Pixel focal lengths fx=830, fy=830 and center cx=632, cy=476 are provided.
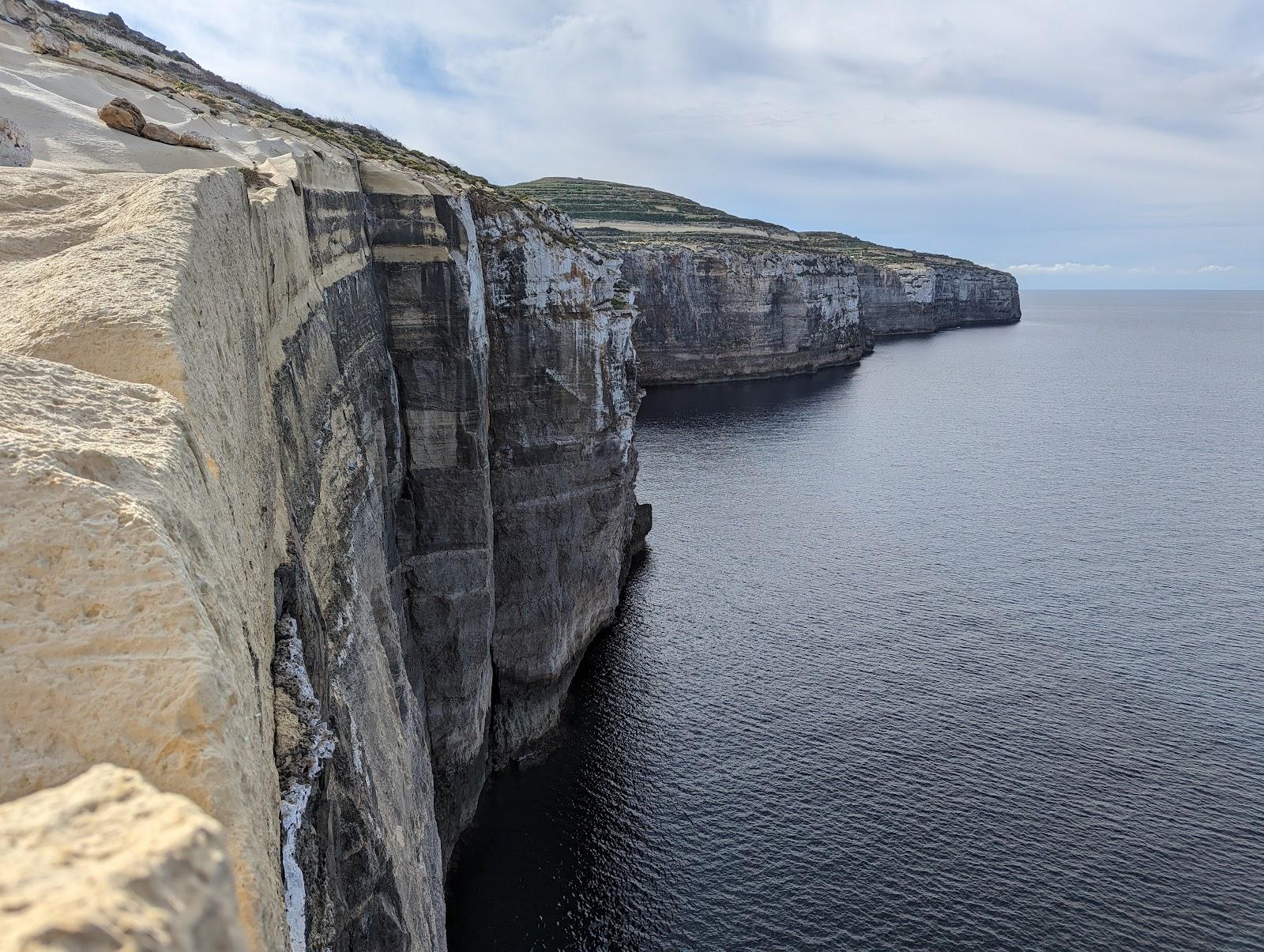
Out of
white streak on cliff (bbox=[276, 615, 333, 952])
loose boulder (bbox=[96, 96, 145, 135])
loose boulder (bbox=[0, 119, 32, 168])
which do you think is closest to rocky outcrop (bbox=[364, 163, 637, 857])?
loose boulder (bbox=[96, 96, 145, 135])

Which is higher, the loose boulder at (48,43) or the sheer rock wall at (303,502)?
the loose boulder at (48,43)

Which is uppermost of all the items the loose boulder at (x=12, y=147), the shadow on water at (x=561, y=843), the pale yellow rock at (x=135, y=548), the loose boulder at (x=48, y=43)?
the loose boulder at (x=48, y=43)

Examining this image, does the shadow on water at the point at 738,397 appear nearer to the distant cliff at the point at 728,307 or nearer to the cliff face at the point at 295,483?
the distant cliff at the point at 728,307

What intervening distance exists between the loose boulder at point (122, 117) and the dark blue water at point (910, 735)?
102ft

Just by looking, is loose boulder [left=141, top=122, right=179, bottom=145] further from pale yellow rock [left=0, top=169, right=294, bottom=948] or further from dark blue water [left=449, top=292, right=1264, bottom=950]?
dark blue water [left=449, top=292, right=1264, bottom=950]

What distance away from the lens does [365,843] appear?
1759cm

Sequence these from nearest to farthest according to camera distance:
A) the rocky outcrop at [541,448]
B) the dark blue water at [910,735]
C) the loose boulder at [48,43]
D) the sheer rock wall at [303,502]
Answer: the sheer rock wall at [303,502] < the loose boulder at [48,43] < the dark blue water at [910,735] < the rocky outcrop at [541,448]

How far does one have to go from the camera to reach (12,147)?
20016 mm

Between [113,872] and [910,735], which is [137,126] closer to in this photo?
[113,872]

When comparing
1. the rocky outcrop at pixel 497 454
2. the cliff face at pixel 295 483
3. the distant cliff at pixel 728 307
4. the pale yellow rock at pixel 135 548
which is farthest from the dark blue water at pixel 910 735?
the distant cliff at pixel 728 307

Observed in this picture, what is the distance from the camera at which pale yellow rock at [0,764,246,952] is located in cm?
421

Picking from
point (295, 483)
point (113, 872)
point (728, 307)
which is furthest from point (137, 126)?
point (728, 307)

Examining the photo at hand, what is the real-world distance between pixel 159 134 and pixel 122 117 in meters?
1.15

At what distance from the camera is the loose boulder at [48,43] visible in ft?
98.0
